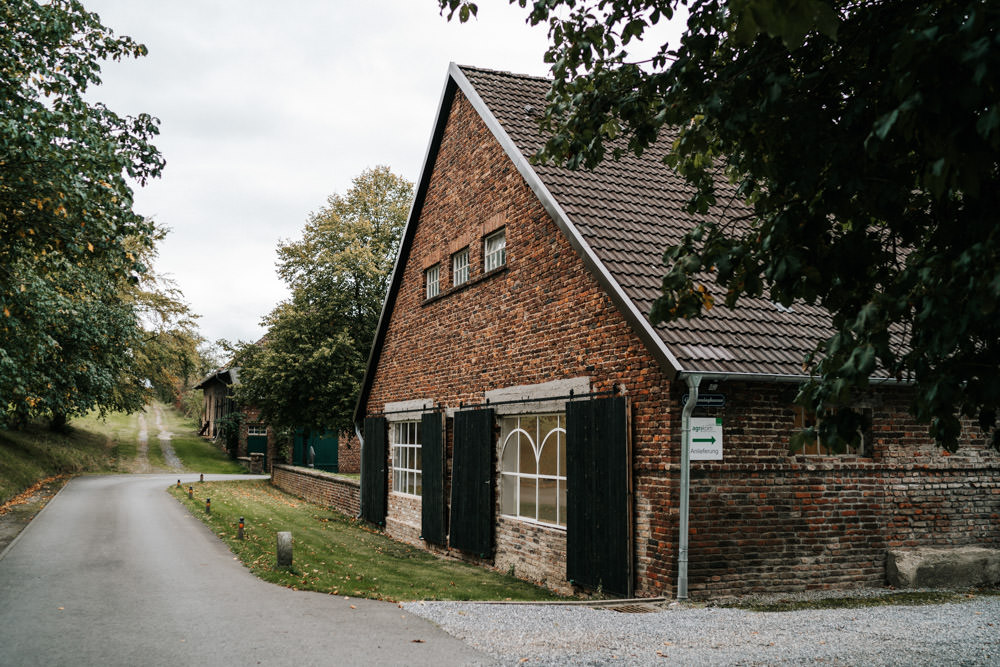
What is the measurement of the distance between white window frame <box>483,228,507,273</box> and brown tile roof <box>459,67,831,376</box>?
1.63 m

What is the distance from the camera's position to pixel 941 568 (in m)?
9.32

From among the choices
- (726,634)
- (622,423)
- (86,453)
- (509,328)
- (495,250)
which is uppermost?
(495,250)

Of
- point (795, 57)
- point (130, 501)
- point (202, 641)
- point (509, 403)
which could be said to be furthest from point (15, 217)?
point (130, 501)

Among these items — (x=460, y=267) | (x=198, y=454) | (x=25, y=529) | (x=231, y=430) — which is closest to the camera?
(x=460, y=267)

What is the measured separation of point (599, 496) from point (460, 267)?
6481 millimetres

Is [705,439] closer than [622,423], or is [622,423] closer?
[705,439]

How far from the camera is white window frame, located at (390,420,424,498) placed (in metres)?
16.5

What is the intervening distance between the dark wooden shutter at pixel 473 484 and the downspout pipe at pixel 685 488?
4.76m

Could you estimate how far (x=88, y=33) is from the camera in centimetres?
1040

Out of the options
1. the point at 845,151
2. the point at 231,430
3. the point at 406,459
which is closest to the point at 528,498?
the point at 406,459

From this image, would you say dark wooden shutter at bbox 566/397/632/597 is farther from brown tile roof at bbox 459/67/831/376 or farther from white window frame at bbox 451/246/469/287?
white window frame at bbox 451/246/469/287

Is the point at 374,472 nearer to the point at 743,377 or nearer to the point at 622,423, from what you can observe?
the point at 622,423

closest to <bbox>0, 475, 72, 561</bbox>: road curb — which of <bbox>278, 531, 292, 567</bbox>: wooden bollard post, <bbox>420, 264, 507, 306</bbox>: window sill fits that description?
<bbox>278, 531, 292, 567</bbox>: wooden bollard post

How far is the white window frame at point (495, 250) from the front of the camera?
42.5 feet
